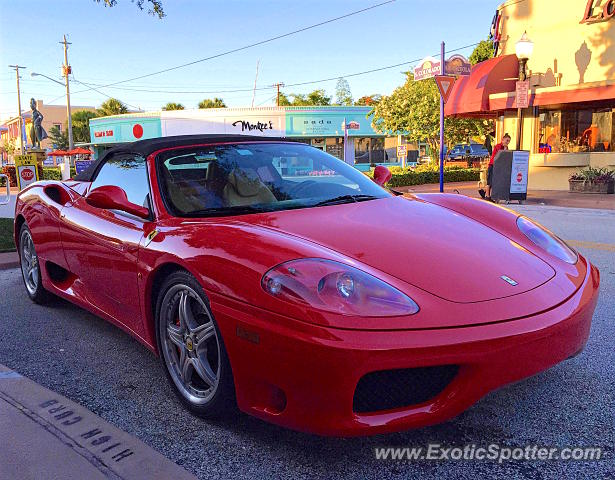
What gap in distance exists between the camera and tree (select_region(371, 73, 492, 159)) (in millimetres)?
25375

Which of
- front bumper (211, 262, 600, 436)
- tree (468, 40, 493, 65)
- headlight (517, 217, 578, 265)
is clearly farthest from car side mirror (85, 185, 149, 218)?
tree (468, 40, 493, 65)

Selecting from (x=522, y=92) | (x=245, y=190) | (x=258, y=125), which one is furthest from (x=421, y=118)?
(x=245, y=190)

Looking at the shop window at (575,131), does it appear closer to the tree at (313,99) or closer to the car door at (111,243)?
the car door at (111,243)

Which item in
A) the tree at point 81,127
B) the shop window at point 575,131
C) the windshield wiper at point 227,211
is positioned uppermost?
the tree at point 81,127

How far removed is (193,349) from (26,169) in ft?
39.4

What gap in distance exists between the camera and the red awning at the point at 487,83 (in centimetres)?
1683

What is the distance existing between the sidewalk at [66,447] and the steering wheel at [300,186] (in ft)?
5.02

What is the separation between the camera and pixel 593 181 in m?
14.6

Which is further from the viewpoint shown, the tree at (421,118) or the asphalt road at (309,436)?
the tree at (421,118)

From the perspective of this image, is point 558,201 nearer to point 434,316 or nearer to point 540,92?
point 540,92

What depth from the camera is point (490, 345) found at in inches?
73.0

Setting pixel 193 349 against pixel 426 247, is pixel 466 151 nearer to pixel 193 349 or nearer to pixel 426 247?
pixel 426 247

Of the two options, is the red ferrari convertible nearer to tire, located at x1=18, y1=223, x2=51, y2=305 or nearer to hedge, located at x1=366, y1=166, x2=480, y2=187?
tire, located at x1=18, y1=223, x2=51, y2=305

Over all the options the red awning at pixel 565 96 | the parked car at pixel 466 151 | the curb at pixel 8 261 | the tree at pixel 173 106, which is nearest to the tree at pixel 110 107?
the tree at pixel 173 106
